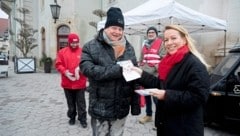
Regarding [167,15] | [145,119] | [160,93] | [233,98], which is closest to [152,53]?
[145,119]

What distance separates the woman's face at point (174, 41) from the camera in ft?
8.36

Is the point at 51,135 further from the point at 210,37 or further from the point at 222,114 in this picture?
the point at 210,37

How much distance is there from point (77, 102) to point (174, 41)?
146 inches

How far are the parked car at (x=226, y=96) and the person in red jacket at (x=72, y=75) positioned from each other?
7.81ft

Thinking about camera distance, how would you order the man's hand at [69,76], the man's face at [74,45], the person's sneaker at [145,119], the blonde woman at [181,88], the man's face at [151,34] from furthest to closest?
the person's sneaker at [145,119] < the man's face at [151,34] < the man's face at [74,45] < the man's hand at [69,76] < the blonde woman at [181,88]

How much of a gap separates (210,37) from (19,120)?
7996 millimetres

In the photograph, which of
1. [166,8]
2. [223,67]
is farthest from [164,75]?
[166,8]

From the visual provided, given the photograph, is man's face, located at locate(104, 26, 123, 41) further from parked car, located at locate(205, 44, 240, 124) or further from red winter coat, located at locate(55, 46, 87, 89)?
parked car, located at locate(205, 44, 240, 124)

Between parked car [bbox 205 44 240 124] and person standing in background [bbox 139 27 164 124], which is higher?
person standing in background [bbox 139 27 164 124]

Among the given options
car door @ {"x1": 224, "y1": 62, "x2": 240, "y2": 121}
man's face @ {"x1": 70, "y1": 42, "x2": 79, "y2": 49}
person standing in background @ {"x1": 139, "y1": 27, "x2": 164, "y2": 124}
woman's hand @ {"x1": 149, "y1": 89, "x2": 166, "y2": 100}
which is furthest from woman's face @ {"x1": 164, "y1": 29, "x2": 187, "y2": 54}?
man's face @ {"x1": 70, "y1": 42, "x2": 79, "y2": 49}

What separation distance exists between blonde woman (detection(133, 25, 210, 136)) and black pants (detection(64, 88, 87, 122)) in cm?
339

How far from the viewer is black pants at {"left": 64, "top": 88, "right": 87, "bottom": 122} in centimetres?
585

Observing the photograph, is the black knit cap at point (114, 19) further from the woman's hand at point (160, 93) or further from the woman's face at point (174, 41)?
the woman's hand at point (160, 93)

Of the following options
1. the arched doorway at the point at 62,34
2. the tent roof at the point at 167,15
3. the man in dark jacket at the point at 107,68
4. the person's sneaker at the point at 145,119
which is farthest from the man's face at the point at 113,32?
the arched doorway at the point at 62,34
